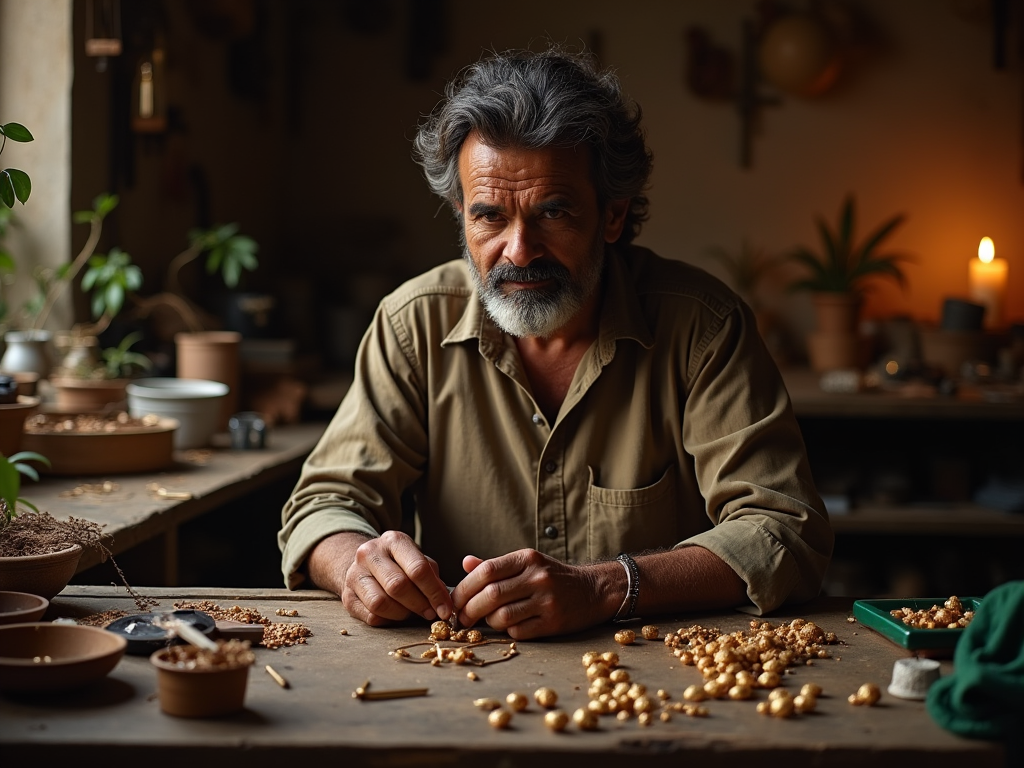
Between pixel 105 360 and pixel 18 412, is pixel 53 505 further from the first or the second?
pixel 105 360

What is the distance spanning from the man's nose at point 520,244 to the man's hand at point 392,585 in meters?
0.63

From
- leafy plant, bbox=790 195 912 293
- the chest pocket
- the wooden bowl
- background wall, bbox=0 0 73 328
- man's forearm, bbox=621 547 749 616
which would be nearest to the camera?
man's forearm, bbox=621 547 749 616

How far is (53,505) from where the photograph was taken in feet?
8.44

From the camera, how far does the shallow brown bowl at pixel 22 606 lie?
5.35 feet

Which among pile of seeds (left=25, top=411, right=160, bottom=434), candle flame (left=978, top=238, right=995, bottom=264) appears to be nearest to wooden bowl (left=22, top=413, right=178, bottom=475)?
pile of seeds (left=25, top=411, right=160, bottom=434)

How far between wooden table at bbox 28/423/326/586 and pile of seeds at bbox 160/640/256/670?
2.61ft

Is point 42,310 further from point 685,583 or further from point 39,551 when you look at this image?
point 685,583

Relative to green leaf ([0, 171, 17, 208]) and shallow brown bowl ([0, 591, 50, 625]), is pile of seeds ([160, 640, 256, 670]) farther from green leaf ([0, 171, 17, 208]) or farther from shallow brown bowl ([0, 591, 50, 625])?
green leaf ([0, 171, 17, 208])

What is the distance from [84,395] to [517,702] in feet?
7.23

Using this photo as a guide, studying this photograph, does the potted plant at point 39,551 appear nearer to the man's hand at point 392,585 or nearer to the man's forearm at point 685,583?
the man's hand at point 392,585

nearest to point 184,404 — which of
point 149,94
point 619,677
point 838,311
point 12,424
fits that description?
point 12,424

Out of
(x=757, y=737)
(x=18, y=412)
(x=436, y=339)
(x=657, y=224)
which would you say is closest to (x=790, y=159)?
(x=657, y=224)

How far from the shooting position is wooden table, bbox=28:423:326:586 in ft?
8.14

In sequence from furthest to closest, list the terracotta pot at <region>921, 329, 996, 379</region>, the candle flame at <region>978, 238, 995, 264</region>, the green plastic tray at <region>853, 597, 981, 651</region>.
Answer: the candle flame at <region>978, 238, 995, 264</region>, the terracotta pot at <region>921, 329, 996, 379</region>, the green plastic tray at <region>853, 597, 981, 651</region>
